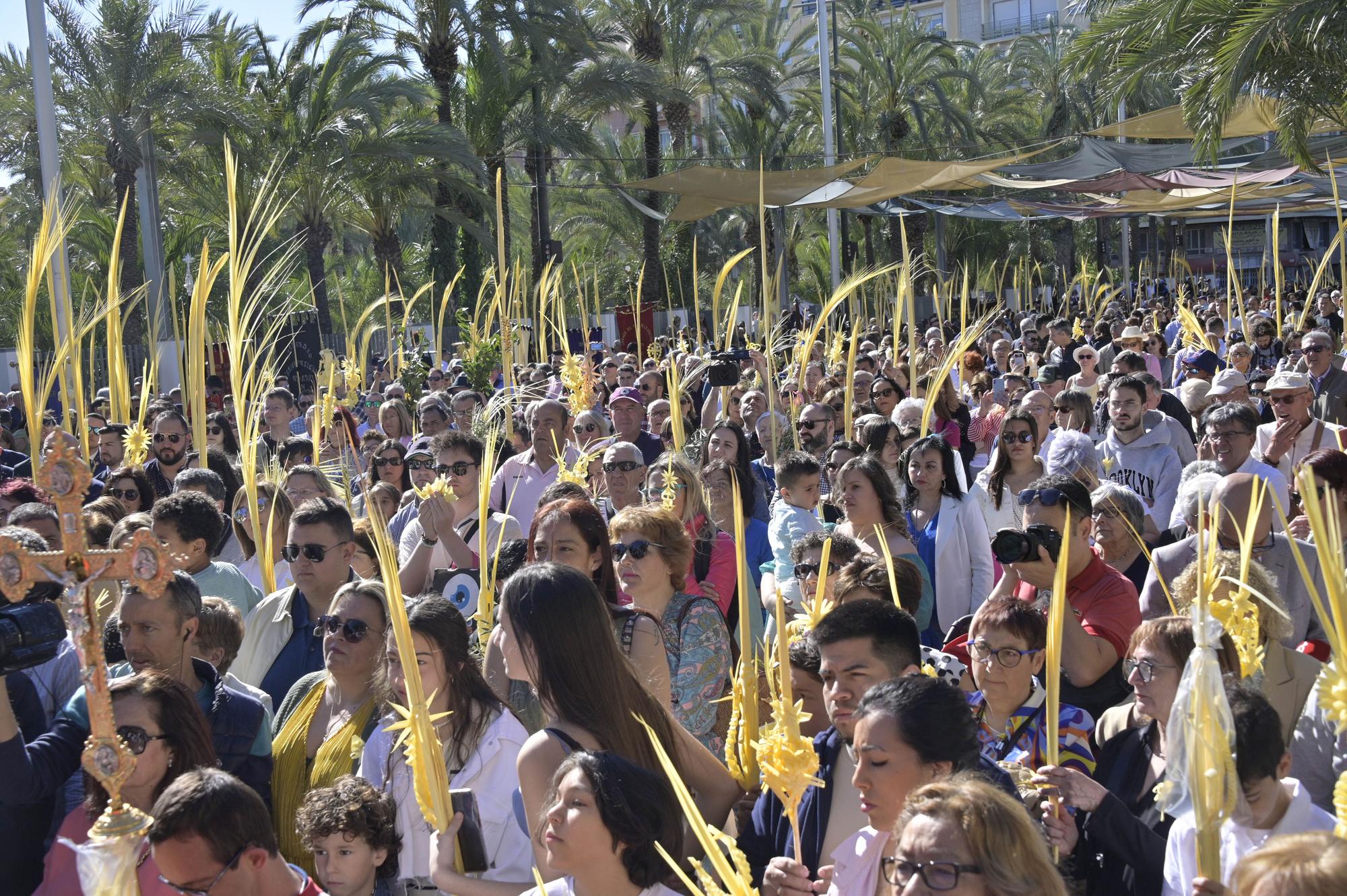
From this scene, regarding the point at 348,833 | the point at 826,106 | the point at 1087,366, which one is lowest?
the point at 1087,366

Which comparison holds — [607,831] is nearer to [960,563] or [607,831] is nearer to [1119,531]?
[1119,531]

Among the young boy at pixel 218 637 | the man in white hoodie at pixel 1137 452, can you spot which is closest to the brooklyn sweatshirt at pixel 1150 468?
the man in white hoodie at pixel 1137 452

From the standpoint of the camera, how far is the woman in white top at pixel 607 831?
2.73 metres

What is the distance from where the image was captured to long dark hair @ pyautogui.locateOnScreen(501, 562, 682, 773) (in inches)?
126

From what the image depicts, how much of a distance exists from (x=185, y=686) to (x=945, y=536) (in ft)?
10.4

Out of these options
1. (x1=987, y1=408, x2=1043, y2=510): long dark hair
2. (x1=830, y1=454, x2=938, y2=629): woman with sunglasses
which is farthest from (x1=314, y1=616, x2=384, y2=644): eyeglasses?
(x1=987, y1=408, x2=1043, y2=510): long dark hair

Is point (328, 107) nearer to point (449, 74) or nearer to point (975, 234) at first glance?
point (449, 74)

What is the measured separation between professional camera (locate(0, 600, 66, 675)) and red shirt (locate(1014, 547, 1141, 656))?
271 cm

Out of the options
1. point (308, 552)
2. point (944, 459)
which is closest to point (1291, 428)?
point (944, 459)

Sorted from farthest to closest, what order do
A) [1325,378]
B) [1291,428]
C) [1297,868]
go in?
1. [1325,378]
2. [1291,428]
3. [1297,868]

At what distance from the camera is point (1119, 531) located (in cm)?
504

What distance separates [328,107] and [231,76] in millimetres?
1936

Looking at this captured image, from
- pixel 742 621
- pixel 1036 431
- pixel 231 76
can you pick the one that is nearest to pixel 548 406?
pixel 1036 431

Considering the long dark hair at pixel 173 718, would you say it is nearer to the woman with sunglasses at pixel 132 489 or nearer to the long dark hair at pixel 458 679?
the long dark hair at pixel 458 679
